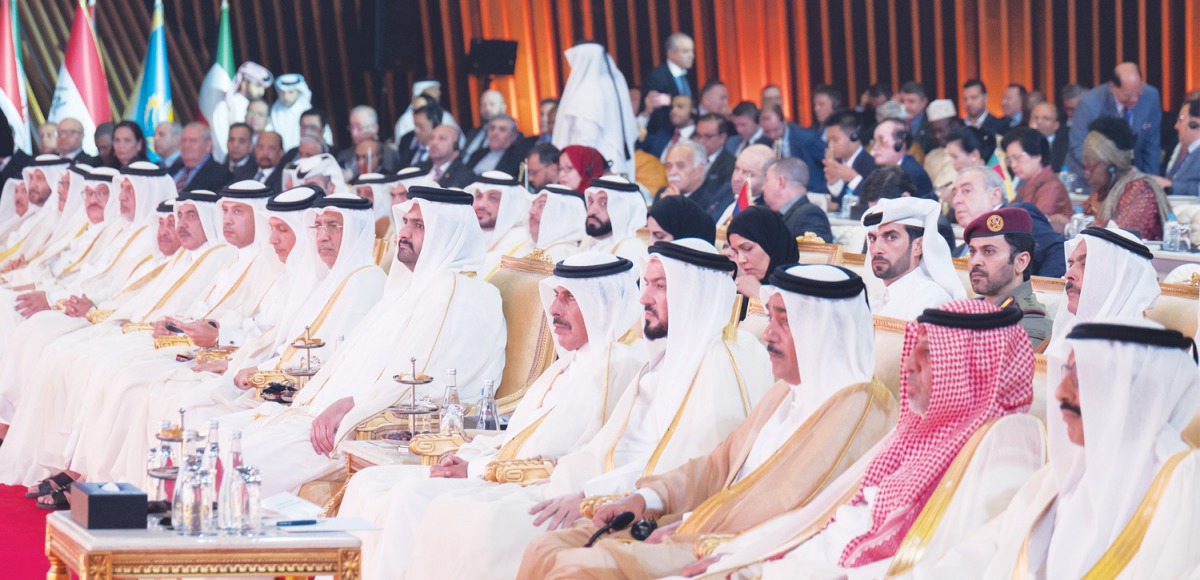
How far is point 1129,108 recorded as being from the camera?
9.66 metres

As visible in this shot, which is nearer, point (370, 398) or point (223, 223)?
point (370, 398)

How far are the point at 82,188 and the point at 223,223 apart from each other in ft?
9.44

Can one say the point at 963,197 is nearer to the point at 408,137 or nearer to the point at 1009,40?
the point at 408,137

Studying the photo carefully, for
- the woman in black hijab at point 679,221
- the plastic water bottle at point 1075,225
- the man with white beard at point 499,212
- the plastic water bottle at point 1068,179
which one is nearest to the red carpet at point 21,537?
the man with white beard at point 499,212

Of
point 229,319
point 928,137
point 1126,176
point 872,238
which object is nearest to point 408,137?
point 928,137

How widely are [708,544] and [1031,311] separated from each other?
5.57ft

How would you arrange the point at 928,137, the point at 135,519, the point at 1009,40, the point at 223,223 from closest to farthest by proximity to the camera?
the point at 135,519 → the point at 223,223 → the point at 928,137 → the point at 1009,40

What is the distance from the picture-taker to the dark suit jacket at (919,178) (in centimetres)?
683

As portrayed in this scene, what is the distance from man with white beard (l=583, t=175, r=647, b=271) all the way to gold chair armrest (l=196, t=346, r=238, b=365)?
1656 mm

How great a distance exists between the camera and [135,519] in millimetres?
3430

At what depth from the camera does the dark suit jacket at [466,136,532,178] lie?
31.9 feet

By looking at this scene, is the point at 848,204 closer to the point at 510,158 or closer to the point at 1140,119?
the point at 510,158

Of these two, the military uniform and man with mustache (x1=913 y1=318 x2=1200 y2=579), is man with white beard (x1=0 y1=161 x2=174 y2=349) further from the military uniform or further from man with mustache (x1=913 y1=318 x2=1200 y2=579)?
man with mustache (x1=913 y1=318 x2=1200 y2=579)

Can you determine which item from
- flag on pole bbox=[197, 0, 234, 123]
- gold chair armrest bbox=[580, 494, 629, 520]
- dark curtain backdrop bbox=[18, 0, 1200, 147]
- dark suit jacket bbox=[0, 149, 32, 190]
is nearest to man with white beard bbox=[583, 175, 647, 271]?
gold chair armrest bbox=[580, 494, 629, 520]
